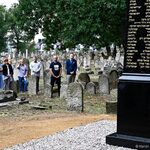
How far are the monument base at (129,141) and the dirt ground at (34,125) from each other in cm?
278

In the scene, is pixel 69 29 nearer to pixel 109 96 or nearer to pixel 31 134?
pixel 109 96

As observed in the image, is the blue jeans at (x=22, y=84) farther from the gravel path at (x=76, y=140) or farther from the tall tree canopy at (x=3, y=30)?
the tall tree canopy at (x=3, y=30)

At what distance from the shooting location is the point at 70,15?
25.7 m

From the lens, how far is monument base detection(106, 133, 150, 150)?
8.60m

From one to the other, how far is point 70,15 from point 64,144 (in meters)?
15.9

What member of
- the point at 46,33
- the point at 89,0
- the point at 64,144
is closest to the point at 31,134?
the point at 64,144

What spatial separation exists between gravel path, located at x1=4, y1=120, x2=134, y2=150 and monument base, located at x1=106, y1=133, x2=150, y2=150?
762 millimetres

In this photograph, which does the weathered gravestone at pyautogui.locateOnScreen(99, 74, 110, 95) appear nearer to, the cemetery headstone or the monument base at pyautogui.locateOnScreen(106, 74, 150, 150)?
the cemetery headstone

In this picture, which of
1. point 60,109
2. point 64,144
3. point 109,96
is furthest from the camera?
point 109,96

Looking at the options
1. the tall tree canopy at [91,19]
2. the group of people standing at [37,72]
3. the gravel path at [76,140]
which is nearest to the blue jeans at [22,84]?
the group of people standing at [37,72]

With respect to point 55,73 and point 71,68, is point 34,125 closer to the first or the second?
point 55,73

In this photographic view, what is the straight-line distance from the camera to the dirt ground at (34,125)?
1169 centimetres

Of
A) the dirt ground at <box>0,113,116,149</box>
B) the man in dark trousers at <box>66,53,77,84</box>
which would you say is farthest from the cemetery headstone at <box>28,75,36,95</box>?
the dirt ground at <box>0,113,116,149</box>

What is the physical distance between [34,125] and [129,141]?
509 cm
